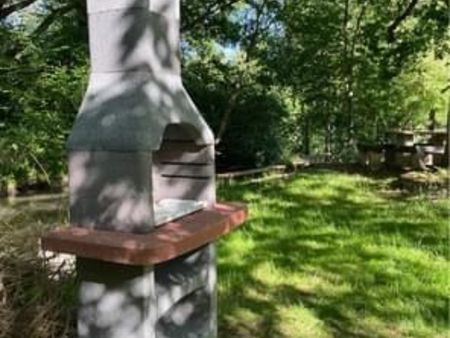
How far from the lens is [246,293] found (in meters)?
3.49

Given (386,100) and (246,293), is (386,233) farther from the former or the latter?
(386,100)

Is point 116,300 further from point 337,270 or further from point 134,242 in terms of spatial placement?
point 337,270

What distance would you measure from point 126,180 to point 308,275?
212 centimetres

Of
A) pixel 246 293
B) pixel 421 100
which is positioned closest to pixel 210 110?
pixel 421 100

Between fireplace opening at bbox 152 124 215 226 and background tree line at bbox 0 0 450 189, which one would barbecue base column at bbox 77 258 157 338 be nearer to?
fireplace opening at bbox 152 124 215 226

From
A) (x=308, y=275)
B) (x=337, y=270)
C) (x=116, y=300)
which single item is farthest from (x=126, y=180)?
(x=337, y=270)

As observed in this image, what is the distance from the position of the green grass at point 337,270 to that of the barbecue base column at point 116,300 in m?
0.95

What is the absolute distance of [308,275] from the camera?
3807 millimetres

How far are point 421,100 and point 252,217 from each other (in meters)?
8.79

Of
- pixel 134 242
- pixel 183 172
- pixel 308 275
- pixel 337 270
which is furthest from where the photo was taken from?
pixel 337 270

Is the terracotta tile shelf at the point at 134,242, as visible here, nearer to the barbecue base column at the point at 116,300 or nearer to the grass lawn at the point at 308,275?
the barbecue base column at the point at 116,300

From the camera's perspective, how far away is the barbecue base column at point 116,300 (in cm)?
207

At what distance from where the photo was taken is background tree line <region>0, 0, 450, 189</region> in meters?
8.57

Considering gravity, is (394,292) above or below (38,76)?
below
